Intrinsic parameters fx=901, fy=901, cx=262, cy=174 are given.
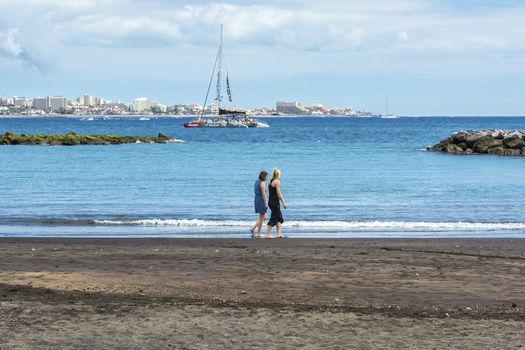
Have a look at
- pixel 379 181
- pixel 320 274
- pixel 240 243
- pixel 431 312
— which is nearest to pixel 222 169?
pixel 379 181

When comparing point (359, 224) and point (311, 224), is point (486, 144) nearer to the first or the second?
point (359, 224)

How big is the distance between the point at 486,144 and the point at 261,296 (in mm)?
59836

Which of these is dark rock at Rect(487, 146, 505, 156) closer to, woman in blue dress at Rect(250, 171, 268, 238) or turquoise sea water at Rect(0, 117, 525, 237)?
turquoise sea water at Rect(0, 117, 525, 237)

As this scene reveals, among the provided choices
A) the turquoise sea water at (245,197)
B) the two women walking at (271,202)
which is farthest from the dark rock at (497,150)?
the two women walking at (271,202)

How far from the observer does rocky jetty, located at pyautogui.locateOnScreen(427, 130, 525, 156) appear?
67812 mm

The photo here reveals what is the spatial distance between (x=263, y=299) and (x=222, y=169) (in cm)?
3707

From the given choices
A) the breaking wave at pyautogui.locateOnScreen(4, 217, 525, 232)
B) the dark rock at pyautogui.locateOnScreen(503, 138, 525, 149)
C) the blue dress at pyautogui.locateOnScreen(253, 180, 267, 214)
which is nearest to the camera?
the blue dress at pyautogui.locateOnScreen(253, 180, 267, 214)

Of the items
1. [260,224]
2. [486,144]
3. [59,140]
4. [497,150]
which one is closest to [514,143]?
[497,150]

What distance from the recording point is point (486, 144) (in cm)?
6906

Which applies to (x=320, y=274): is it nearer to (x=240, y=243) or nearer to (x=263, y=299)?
(x=263, y=299)

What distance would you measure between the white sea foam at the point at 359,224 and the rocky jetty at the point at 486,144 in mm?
45403

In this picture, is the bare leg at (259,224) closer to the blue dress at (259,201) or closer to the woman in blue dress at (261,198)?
the woman in blue dress at (261,198)

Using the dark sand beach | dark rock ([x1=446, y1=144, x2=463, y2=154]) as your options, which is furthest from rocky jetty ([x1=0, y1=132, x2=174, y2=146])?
the dark sand beach

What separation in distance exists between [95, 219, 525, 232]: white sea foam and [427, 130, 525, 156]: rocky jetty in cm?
4540
